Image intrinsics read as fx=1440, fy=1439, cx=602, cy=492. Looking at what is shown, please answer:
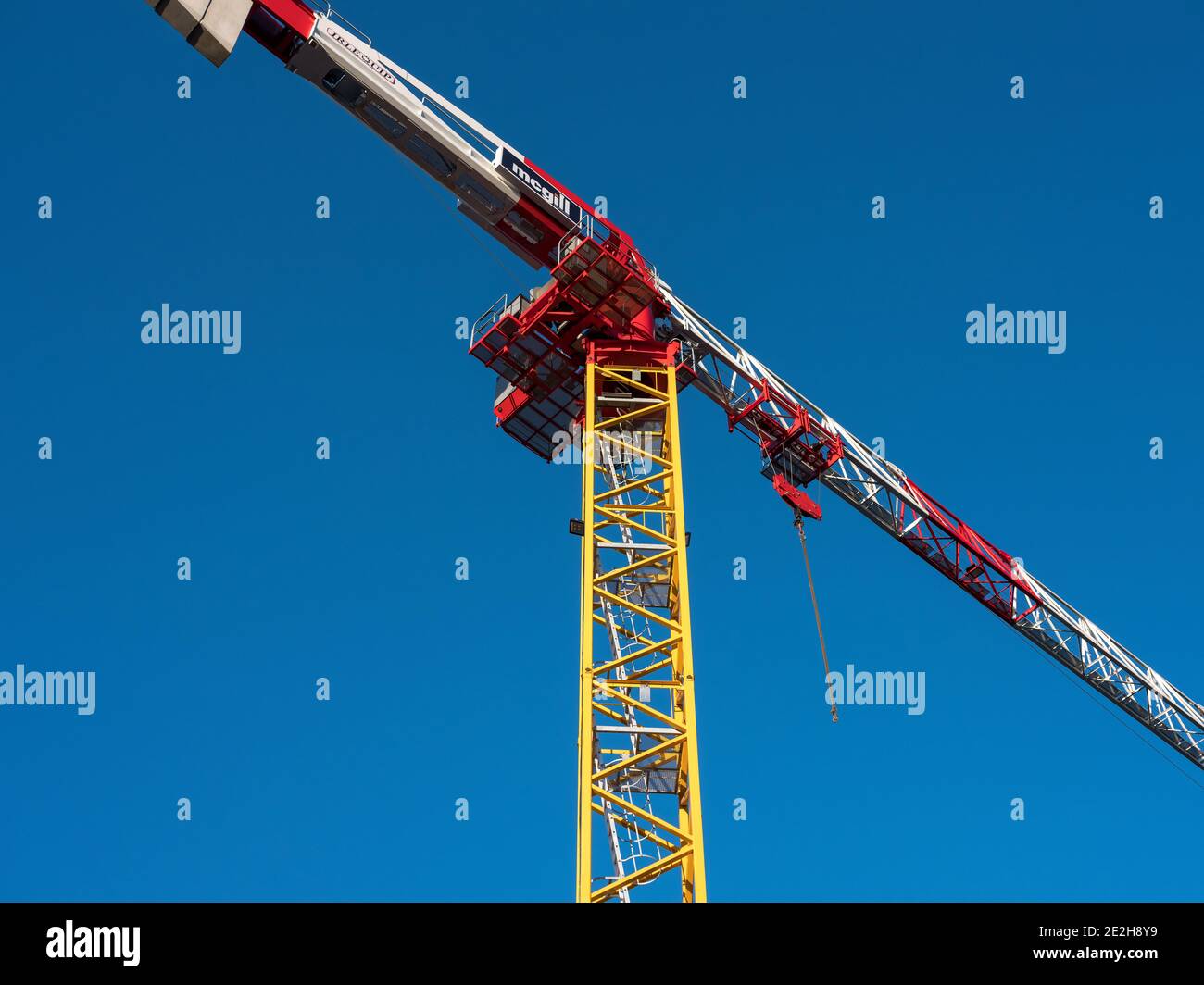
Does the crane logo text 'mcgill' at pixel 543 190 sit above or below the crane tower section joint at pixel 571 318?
above

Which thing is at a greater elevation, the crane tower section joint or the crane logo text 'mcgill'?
the crane logo text 'mcgill'

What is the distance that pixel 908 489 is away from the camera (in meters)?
40.8

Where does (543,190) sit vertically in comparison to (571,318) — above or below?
above
